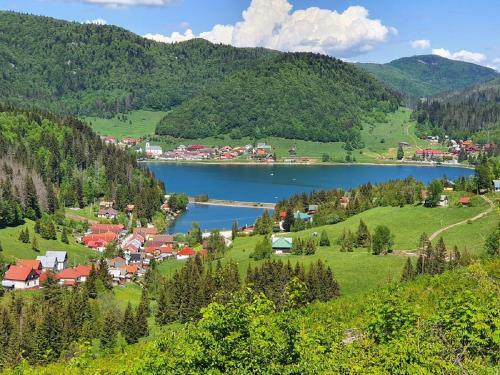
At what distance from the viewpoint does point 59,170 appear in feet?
382

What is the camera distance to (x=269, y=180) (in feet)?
554

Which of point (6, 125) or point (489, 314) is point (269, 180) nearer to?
point (6, 125)

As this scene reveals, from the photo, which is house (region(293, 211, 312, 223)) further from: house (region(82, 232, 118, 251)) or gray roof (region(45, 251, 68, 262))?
gray roof (region(45, 251, 68, 262))

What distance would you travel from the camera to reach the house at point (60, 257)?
68.5 m

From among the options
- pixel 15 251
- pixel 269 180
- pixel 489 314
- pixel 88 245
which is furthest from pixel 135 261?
pixel 269 180

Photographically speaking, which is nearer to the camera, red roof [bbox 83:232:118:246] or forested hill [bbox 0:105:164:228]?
red roof [bbox 83:232:118:246]

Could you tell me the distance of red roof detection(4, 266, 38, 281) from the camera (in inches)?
2285

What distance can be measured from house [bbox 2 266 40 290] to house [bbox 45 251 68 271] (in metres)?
8.19

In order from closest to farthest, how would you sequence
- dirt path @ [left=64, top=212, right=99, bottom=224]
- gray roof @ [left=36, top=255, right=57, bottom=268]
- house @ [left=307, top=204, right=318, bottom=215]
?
gray roof @ [left=36, top=255, right=57, bottom=268] < dirt path @ [left=64, top=212, right=99, bottom=224] < house @ [left=307, top=204, right=318, bottom=215]

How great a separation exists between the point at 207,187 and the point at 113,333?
11238 centimetres

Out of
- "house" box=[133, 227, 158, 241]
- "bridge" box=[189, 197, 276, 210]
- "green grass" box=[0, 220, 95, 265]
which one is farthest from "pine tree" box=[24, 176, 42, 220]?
"bridge" box=[189, 197, 276, 210]

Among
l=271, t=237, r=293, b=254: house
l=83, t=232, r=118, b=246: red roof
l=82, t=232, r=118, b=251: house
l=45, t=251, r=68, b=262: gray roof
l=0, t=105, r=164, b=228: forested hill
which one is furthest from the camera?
l=0, t=105, r=164, b=228: forested hill

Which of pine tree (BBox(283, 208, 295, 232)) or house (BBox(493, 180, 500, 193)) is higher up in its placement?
house (BBox(493, 180, 500, 193))

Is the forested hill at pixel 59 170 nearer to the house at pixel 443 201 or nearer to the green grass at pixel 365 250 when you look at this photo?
the green grass at pixel 365 250
